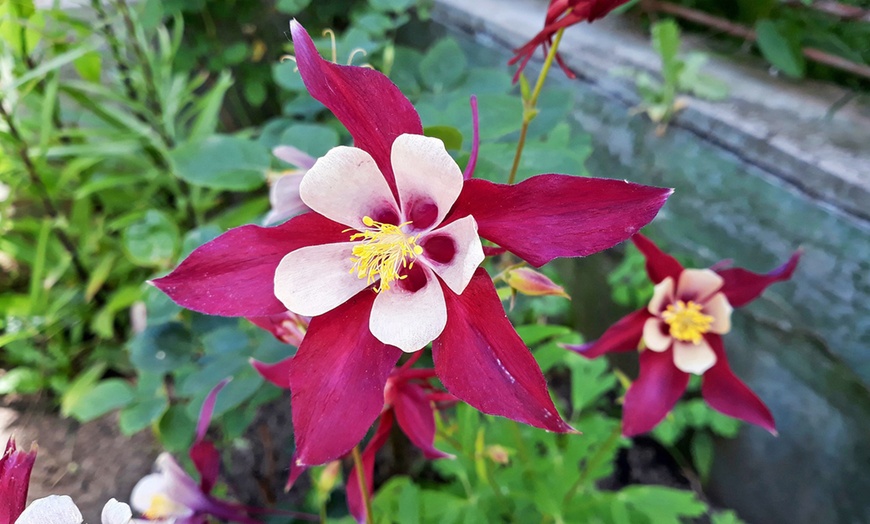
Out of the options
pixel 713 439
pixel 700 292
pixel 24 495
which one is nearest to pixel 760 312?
pixel 713 439

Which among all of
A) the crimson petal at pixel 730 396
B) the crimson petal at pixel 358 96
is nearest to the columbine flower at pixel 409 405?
the crimson petal at pixel 358 96

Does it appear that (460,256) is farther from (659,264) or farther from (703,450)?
(703,450)

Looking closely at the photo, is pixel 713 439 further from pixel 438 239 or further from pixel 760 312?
pixel 438 239

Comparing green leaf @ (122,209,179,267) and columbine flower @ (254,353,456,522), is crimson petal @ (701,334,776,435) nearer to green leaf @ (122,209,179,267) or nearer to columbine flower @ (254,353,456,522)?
columbine flower @ (254,353,456,522)

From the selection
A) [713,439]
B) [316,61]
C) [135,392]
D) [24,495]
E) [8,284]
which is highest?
[316,61]

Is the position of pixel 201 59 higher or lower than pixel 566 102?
lower

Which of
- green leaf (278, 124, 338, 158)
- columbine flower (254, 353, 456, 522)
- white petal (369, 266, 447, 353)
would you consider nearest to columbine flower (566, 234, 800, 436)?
columbine flower (254, 353, 456, 522)
